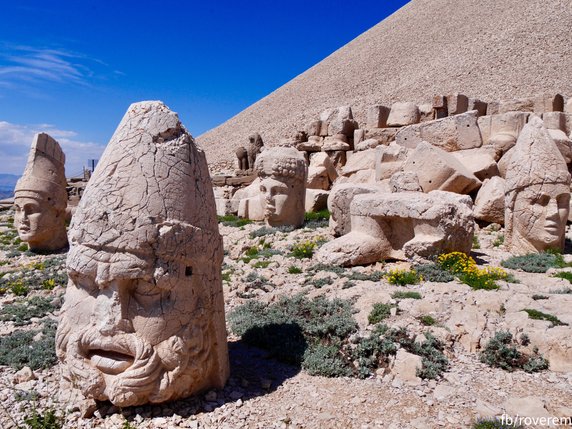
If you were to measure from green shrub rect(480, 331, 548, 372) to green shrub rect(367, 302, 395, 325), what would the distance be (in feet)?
3.36

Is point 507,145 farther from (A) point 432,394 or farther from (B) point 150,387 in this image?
(B) point 150,387

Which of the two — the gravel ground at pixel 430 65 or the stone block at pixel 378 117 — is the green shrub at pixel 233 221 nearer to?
the stone block at pixel 378 117

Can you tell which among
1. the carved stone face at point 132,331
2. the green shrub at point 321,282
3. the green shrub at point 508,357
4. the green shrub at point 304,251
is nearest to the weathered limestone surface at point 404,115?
the green shrub at point 304,251

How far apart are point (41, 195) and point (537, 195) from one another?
30.1 ft

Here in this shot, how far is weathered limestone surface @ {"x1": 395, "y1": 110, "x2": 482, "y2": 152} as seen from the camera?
12.2 m

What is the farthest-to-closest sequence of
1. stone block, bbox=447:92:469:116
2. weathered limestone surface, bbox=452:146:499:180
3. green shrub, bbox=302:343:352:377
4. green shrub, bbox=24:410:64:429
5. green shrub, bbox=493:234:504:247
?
stone block, bbox=447:92:469:116, weathered limestone surface, bbox=452:146:499:180, green shrub, bbox=493:234:504:247, green shrub, bbox=302:343:352:377, green shrub, bbox=24:410:64:429

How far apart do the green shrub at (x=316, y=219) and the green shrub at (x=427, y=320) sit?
215 inches

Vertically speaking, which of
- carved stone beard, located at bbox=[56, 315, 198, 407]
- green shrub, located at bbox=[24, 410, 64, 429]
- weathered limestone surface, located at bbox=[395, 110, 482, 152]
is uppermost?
weathered limestone surface, located at bbox=[395, 110, 482, 152]

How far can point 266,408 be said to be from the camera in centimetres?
366

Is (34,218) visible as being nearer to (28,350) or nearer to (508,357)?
(28,350)

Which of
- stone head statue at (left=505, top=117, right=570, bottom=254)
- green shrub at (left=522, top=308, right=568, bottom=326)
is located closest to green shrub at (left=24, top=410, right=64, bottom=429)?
green shrub at (left=522, top=308, right=568, bottom=326)

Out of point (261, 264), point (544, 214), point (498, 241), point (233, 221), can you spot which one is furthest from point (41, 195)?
point (544, 214)

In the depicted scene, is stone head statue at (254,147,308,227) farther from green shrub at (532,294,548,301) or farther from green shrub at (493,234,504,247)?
green shrub at (532,294,548,301)

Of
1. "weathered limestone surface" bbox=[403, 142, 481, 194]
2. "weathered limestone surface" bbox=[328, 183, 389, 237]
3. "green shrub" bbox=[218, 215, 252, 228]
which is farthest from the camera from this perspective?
"green shrub" bbox=[218, 215, 252, 228]
